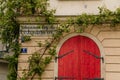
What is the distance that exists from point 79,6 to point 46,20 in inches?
44.5

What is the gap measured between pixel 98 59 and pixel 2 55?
3394 mm

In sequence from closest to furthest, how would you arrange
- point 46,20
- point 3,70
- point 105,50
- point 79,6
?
point 105,50 < point 46,20 < point 79,6 < point 3,70

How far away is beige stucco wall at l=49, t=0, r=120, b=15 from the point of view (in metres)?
10.1

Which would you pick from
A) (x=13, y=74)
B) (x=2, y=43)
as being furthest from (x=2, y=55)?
(x=13, y=74)

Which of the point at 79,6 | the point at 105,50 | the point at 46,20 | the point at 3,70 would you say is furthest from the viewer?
the point at 3,70

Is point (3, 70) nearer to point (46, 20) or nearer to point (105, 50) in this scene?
point (46, 20)

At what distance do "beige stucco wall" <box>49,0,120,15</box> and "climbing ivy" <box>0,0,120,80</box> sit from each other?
0.25 metres

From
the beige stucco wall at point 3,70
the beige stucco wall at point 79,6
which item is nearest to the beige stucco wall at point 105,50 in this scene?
the beige stucco wall at point 79,6

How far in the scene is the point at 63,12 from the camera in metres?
10.2

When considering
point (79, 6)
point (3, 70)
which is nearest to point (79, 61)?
point (79, 6)

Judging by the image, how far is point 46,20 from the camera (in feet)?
33.0

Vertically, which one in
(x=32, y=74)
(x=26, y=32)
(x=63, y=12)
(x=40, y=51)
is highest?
(x=63, y=12)

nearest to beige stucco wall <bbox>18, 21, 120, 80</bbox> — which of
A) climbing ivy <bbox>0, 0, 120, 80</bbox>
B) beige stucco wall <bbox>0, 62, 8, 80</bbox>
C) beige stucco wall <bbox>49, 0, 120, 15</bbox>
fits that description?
climbing ivy <bbox>0, 0, 120, 80</bbox>

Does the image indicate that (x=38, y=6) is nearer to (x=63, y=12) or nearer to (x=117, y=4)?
(x=63, y=12)
